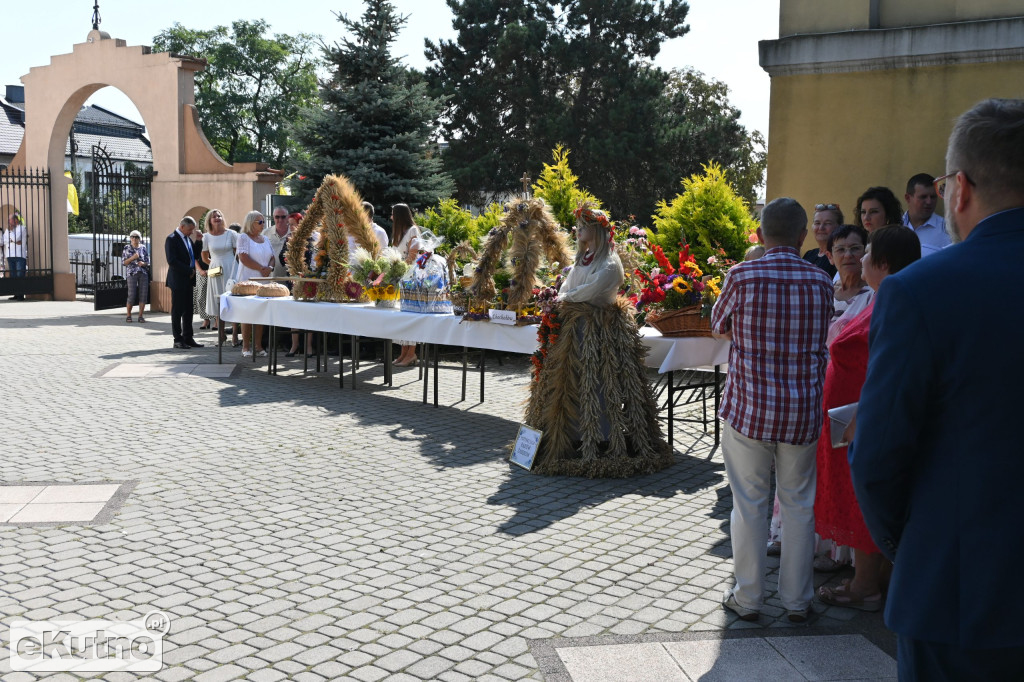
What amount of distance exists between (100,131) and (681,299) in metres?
79.9

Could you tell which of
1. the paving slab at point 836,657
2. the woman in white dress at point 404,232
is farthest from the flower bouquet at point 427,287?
the paving slab at point 836,657

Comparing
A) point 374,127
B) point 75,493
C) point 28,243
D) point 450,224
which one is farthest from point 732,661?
point 28,243

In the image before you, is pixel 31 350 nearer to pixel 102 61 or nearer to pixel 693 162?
pixel 102 61

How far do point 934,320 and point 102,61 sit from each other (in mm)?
23795

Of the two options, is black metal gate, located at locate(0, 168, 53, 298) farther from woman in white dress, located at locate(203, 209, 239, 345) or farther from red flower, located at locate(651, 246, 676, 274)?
red flower, located at locate(651, 246, 676, 274)

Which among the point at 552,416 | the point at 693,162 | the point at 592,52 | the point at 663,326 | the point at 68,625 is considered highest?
the point at 592,52

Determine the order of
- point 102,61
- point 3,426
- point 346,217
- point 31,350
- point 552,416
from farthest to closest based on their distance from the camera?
point 102,61 < point 31,350 < point 346,217 < point 3,426 < point 552,416

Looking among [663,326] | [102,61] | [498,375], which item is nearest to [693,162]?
[102,61]

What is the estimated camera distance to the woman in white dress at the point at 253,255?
517 inches

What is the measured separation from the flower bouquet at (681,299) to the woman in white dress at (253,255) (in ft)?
22.7

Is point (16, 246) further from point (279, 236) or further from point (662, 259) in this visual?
point (662, 259)

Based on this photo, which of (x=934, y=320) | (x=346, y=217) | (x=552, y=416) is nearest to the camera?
(x=934, y=320)

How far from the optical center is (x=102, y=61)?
22250 mm

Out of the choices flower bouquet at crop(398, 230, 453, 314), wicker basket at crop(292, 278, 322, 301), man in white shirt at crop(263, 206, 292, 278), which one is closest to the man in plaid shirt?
flower bouquet at crop(398, 230, 453, 314)
